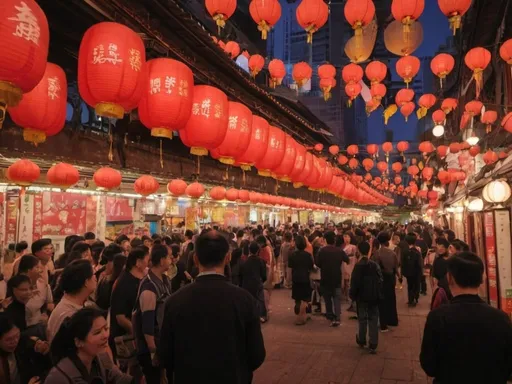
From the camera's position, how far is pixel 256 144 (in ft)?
32.1

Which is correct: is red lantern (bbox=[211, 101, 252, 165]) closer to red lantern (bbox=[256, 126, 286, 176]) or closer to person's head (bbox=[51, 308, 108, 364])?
red lantern (bbox=[256, 126, 286, 176])

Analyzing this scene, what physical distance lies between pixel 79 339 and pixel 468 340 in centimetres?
290

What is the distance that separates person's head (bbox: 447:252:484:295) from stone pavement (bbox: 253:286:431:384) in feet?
11.8

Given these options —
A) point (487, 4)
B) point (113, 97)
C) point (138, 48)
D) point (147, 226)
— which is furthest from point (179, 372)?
point (487, 4)

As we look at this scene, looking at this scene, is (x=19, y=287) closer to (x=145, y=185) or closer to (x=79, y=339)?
(x=79, y=339)

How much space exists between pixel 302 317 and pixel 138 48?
7.17 meters

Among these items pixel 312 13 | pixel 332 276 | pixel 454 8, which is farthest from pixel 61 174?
pixel 454 8

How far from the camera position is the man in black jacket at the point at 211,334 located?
9.66ft

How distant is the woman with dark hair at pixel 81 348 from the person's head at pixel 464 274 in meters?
2.81

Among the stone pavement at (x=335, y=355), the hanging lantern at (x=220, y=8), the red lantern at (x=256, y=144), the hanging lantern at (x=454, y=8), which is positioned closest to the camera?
the stone pavement at (x=335, y=355)

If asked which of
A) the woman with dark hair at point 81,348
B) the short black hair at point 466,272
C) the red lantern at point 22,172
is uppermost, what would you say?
the red lantern at point 22,172

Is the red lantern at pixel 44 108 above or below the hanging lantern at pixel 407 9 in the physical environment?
below

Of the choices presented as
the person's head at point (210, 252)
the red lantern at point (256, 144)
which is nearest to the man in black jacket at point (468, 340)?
the person's head at point (210, 252)

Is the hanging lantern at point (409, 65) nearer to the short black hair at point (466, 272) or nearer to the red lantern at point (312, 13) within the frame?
the red lantern at point (312, 13)
